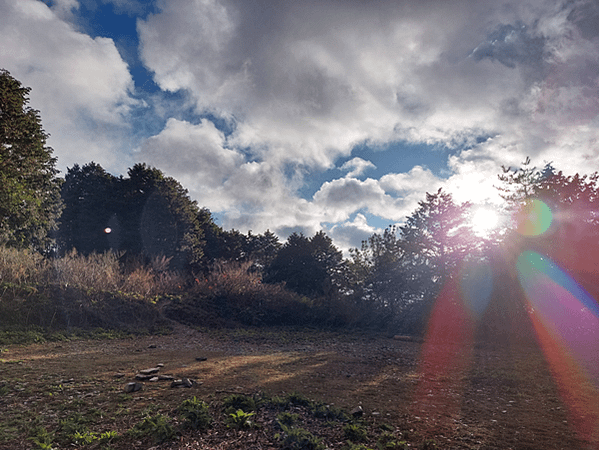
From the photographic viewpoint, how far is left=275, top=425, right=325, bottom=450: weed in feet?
10.0

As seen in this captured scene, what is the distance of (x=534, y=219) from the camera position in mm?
13008

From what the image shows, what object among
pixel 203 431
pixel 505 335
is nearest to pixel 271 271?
pixel 505 335

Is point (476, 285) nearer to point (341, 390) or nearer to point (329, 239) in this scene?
point (341, 390)

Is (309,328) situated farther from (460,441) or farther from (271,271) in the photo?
(460,441)

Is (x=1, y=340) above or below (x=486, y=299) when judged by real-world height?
below

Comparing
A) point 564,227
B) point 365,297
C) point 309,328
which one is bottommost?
point 309,328

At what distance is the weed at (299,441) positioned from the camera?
3.06 m

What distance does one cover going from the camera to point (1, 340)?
852 centimetres

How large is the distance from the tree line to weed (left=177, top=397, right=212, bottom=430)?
1187 centimetres

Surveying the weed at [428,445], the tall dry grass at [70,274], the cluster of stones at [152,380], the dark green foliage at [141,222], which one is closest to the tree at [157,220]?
the dark green foliage at [141,222]

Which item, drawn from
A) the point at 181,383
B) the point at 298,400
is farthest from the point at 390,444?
the point at 181,383

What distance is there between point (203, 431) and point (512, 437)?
313cm

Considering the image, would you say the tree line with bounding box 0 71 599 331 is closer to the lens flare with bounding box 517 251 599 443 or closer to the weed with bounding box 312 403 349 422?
the lens flare with bounding box 517 251 599 443

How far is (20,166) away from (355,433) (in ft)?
52.5
